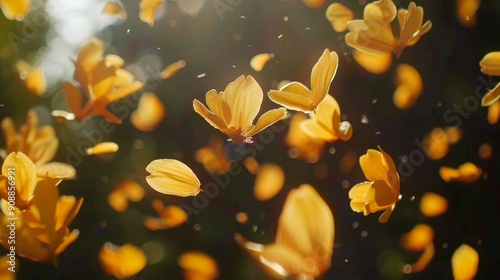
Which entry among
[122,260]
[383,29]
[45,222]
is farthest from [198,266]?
[383,29]

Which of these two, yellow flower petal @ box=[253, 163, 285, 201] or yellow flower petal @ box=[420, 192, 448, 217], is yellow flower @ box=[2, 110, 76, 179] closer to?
yellow flower petal @ box=[253, 163, 285, 201]

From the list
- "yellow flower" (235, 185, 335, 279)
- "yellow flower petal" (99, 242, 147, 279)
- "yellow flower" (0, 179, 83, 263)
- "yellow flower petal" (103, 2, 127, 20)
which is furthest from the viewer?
"yellow flower petal" (103, 2, 127, 20)

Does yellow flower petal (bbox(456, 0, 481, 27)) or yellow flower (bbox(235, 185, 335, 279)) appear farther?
yellow flower petal (bbox(456, 0, 481, 27))

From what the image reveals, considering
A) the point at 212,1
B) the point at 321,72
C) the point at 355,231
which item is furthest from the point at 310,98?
the point at 212,1

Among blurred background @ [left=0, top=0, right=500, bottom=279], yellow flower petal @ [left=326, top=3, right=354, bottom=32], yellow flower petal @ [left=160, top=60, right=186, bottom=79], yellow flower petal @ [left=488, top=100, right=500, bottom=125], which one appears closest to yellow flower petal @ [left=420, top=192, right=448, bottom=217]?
blurred background @ [left=0, top=0, right=500, bottom=279]

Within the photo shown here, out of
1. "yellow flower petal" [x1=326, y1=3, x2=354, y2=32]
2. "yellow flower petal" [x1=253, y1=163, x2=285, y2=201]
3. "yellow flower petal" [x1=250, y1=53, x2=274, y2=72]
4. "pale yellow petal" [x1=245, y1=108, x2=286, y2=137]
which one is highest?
"pale yellow petal" [x1=245, y1=108, x2=286, y2=137]

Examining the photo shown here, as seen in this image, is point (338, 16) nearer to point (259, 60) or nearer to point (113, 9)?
point (259, 60)
